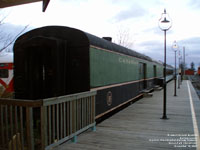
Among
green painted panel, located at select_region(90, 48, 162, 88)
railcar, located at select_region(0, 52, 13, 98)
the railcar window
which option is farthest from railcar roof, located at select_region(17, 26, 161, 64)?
the railcar window

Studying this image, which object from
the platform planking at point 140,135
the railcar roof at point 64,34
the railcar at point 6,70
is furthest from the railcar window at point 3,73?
the platform planking at point 140,135

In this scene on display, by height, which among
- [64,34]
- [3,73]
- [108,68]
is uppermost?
[64,34]

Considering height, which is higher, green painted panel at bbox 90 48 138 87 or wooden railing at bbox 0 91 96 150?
→ green painted panel at bbox 90 48 138 87

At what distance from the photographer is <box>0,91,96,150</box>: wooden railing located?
3.35 m

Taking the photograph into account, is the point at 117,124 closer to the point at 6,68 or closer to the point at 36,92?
the point at 36,92

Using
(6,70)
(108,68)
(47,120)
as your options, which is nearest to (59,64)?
(47,120)

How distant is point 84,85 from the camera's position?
538 centimetres

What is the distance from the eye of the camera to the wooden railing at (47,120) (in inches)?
132

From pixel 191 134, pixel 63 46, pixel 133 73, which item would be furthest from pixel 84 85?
pixel 133 73

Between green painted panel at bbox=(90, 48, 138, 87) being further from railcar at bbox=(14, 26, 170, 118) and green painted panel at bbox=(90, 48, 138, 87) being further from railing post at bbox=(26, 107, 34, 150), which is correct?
railing post at bbox=(26, 107, 34, 150)

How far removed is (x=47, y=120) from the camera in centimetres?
449

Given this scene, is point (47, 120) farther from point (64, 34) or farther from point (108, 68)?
point (108, 68)

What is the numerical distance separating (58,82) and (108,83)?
2036mm

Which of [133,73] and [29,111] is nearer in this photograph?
[29,111]
